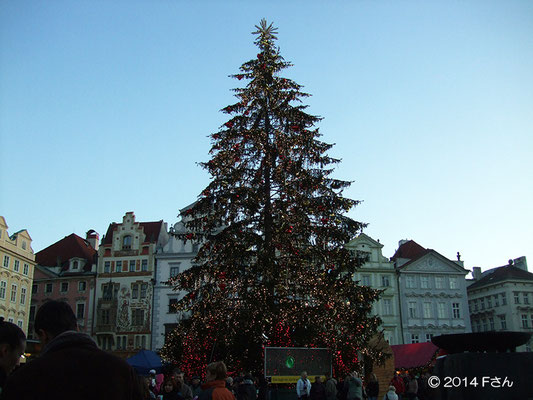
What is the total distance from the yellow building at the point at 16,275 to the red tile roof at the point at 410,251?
3575 cm

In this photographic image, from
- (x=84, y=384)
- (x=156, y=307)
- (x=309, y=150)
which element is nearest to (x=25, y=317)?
(x=156, y=307)

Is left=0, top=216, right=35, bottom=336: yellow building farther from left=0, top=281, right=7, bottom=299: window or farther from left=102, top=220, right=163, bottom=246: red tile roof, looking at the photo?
left=102, top=220, right=163, bottom=246: red tile roof

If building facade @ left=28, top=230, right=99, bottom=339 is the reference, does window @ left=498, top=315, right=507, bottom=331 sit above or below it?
below

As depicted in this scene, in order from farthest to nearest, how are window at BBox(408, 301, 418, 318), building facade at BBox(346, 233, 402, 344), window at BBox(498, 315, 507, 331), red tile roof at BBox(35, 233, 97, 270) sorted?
window at BBox(498, 315, 507, 331), red tile roof at BBox(35, 233, 97, 270), window at BBox(408, 301, 418, 318), building facade at BBox(346, 233, 402, 344)

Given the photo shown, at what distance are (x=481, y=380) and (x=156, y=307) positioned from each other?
4198cm

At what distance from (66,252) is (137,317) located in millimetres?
12482

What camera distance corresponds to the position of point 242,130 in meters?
22.9

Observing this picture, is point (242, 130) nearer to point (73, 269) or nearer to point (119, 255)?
point (119, 255)

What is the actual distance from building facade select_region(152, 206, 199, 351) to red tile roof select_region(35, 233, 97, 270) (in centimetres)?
832

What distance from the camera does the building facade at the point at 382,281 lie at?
52.4 metres

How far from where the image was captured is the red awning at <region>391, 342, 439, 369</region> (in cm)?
3472

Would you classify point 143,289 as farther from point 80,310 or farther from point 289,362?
point 289,362

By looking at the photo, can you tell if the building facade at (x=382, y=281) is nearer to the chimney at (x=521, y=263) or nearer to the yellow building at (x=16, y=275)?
the chimney at (x=521, y=263)

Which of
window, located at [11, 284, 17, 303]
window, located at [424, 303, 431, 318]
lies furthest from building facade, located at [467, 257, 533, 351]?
window, located at [11, 284, 17, 303]
